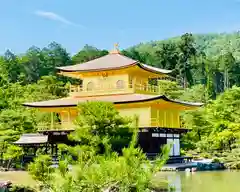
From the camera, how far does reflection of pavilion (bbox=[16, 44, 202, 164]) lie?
24.6 meters

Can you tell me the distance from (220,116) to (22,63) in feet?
114

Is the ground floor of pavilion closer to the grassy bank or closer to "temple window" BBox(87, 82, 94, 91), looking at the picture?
"temple window" BBox(87, 82, 94, 91)

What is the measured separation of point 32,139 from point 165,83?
655 inches

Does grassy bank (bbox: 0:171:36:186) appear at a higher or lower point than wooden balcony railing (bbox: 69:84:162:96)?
lower

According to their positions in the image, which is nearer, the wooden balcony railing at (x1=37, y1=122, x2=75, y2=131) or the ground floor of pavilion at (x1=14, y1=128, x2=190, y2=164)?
the ground floor of pavilion at (x1=14, y1=128, x2=190, y2=164)

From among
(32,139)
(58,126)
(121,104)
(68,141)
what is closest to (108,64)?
(121,104)

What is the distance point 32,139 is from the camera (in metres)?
25.0

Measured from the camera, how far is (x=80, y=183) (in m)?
6.84

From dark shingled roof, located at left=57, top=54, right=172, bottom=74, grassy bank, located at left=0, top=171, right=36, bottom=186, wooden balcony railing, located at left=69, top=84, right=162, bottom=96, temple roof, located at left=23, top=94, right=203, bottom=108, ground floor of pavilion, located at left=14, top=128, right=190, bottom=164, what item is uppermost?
dark shingled roof, located at left=57, top=54, right=172, bottom=74

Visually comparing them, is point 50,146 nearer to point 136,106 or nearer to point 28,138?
point 28,138

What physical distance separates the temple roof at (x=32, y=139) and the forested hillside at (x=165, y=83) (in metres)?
0.52

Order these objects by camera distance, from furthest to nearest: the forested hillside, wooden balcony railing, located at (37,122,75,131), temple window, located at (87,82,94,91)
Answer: the forested hillside → temple window, located at (87,82,94,91) → wooden balcony railing, located at (37,122,75,131)

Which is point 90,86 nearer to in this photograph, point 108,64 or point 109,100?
point 108,64

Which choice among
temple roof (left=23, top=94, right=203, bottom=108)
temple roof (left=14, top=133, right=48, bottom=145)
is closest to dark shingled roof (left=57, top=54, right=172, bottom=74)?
temple roof (left=23, top=94, right=203, bottom=108)
